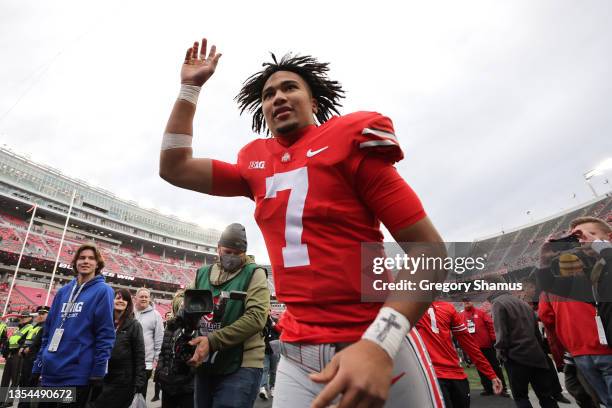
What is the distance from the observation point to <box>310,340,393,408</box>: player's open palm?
744mm

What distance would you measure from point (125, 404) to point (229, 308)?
2189mm

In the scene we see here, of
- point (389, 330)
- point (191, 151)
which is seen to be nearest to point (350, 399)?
point (389, 330)

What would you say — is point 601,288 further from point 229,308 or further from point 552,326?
point 229,308

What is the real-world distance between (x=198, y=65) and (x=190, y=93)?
19 cm

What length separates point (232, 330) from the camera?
8.98 ft

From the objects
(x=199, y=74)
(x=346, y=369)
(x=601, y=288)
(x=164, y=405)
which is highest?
(x=199, y=74)

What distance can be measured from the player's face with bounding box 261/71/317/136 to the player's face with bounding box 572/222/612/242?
9.48 ft

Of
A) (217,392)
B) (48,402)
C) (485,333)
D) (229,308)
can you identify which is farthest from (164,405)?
(485,333)

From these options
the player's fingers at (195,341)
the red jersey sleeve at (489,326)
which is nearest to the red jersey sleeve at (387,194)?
the player's fingers at (195,341)

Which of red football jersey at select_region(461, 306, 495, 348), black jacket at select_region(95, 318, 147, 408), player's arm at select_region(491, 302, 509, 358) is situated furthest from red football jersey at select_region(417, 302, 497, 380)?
red football jersey at select_region(461, 306, 495, 348)

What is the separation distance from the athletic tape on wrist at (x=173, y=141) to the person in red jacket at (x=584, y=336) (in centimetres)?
386

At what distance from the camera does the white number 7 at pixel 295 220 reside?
127cm

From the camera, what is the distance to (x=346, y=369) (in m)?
0.77

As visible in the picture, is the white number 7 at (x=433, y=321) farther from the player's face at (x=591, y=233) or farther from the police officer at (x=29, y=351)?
the police officer at (x=29, y=351)
